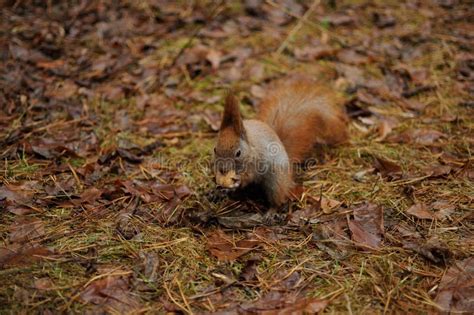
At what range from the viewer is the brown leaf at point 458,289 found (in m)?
1.89

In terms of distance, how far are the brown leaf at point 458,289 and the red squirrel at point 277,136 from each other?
101cm

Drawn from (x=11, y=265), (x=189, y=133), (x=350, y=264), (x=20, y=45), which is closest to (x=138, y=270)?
(x=11, y=265)

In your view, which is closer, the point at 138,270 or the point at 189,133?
the point at 138,270

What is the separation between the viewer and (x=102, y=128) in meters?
3.37

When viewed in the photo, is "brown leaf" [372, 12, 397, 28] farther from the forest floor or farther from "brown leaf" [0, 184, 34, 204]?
"brown leaf" [0, 184, 34, 204]

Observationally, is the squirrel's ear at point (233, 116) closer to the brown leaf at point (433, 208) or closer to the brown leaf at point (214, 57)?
the brown leaf at point (433, 208)

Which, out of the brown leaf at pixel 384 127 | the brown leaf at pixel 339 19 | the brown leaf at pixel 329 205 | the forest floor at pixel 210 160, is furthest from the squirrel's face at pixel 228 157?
the brown leaf at pixel 339 19

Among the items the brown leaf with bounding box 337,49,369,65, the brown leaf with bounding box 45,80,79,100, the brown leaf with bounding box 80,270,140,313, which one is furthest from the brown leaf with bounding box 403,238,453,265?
the brown leaf with bounding box 45,80,79,100

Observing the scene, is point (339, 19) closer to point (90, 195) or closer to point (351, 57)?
point (351, 57)

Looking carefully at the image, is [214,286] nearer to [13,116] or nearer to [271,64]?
[13,116]

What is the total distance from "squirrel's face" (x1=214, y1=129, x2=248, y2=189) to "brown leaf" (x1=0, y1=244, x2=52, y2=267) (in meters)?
0.93

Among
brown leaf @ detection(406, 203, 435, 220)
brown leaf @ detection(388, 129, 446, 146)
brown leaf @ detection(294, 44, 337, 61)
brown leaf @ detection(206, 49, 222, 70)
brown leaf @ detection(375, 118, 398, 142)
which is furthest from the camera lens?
brown leaf @ detection(294, 44, 337, 61)

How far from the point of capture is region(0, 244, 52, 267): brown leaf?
6.73ft

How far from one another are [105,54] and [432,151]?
9.81 ft
